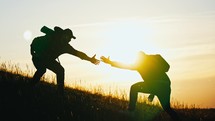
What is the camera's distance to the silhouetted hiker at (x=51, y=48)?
40.1ft

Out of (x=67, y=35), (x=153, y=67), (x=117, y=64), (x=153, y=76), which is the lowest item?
(x=153, y=76)

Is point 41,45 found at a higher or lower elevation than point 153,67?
higher

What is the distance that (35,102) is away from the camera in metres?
11.4

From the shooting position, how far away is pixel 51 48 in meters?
12.4

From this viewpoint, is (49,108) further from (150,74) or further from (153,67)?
(153,67)

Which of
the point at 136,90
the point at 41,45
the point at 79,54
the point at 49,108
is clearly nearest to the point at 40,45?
the point at 41,45

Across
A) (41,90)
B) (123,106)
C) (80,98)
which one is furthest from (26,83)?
(123,106)

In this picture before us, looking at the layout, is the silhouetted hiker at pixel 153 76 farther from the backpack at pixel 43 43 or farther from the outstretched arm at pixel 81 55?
the backpack at pixel 43 43

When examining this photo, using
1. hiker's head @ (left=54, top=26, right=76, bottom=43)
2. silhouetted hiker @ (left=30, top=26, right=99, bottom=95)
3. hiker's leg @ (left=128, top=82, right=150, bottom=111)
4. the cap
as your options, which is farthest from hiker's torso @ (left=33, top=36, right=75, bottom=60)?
hiker's leg @ (left=128, top=82, right=150, bottom=111)

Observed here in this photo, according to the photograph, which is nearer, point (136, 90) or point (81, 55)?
point (136, 90)

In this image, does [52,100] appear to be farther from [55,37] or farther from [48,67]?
[55,37]

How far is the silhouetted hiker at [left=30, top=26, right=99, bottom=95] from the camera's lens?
12234 millimetres

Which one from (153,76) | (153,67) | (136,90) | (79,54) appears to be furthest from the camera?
(79,54)

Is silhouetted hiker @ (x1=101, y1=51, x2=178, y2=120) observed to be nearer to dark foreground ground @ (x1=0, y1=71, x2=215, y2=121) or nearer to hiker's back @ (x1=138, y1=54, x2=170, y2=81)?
hiker's back @ (x1=138, y1=54, x2=170, y2=81)
